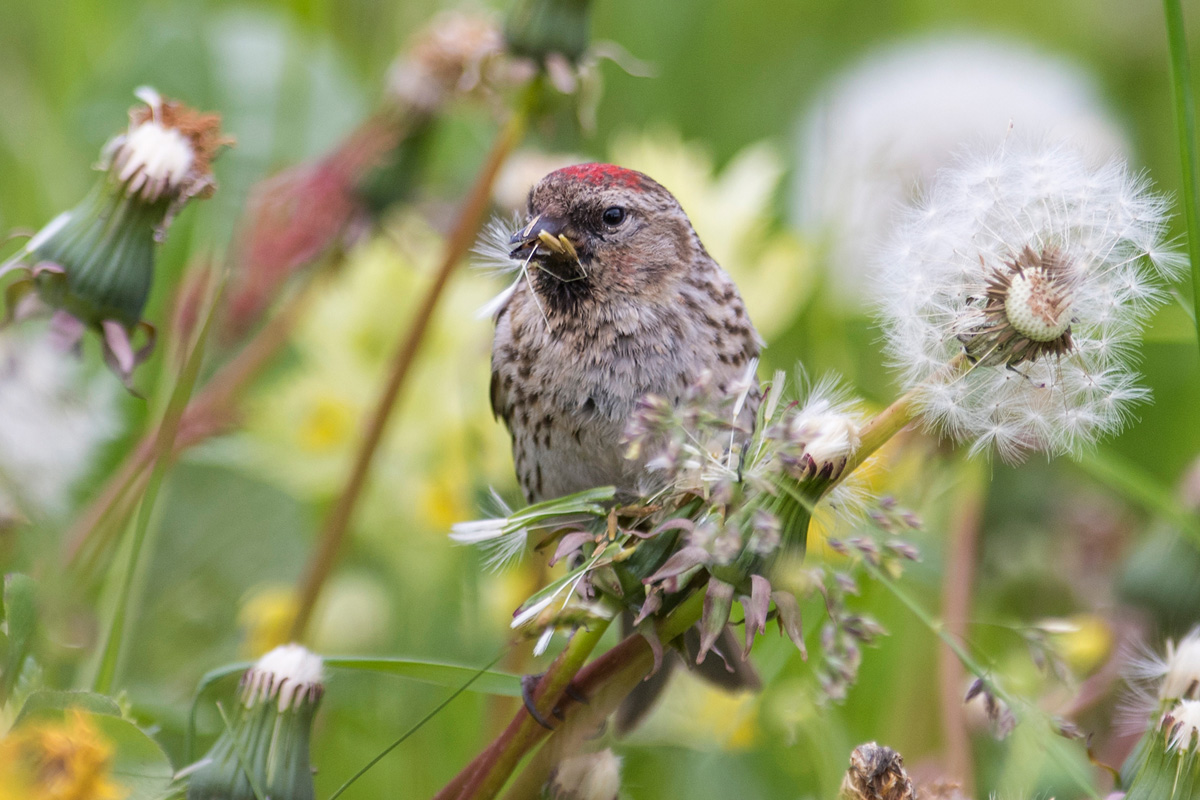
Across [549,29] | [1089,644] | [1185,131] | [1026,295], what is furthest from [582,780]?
[549,29]

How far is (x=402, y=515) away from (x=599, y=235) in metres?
1.26

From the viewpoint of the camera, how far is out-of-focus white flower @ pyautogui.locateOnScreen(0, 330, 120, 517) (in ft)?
6.25

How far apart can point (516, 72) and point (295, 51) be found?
0.98 m

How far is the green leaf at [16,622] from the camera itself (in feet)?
4.47

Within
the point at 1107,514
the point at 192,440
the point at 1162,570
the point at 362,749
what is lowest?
the point at 362,749

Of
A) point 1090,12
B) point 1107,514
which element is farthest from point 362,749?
point 1090,12

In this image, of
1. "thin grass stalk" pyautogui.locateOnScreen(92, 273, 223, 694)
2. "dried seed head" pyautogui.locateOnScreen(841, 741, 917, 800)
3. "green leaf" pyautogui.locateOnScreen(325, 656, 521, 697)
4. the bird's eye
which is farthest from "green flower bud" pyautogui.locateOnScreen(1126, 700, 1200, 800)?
"thin grass stalk" pyautogui.locateOnScreen(92, 273, 223, 694)

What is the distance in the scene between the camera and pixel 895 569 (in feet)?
4.20

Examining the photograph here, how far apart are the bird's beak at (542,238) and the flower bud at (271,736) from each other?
0.67 metres

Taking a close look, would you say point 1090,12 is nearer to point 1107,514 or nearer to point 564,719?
point 1107,514

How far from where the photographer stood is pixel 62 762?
1.16m

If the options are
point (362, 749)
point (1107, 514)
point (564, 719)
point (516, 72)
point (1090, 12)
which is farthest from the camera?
point (1090, 12)

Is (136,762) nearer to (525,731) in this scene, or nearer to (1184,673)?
(525,731)

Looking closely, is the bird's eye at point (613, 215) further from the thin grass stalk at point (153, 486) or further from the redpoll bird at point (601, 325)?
the thin grass stalk at point (153, 486)
